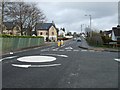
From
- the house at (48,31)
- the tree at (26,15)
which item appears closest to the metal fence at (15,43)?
the tree at (26,15)

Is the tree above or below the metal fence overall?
above

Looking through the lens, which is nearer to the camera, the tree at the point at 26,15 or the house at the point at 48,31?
the tree at the point at 26,15

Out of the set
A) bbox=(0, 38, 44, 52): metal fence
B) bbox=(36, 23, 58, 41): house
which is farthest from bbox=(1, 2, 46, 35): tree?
bbox=(36, 23, 58, 41): house

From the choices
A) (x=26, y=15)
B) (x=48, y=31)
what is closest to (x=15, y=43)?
(x=26, y=15)

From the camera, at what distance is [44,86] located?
24.3ft

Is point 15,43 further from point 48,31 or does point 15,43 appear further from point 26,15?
point 48,31

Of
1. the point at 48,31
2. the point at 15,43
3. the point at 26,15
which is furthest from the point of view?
the point at 48,31

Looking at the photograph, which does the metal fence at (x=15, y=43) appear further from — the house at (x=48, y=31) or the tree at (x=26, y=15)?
the house at (x=48, y=31)

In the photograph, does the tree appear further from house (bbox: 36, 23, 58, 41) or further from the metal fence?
house (bbox: 36, 23, 58, 41)

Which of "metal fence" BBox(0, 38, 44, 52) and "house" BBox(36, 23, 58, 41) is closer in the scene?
"metal fence" BBox(0, 38, 44, 52)

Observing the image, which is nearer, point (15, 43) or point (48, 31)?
point (15, 43)

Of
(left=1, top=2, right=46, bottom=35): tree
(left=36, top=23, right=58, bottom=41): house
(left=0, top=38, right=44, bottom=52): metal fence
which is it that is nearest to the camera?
(left=0, top=38, right=44, bottom=52): metal fence

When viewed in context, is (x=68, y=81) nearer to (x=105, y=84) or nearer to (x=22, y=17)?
(x=105, y=84)

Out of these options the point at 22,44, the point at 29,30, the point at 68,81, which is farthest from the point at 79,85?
the point at 29,30
